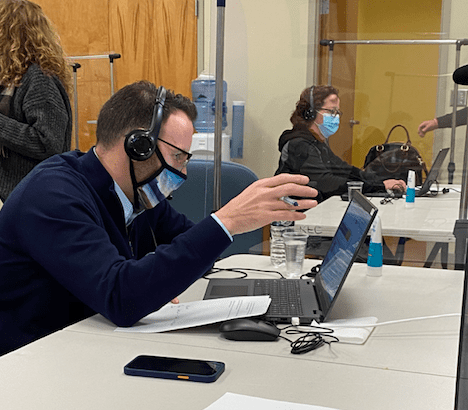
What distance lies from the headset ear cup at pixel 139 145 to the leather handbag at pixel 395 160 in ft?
5.28

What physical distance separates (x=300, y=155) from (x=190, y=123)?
135 cm

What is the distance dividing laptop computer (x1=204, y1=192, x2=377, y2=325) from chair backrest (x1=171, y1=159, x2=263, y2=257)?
81 cm

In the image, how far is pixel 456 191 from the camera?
2.40 metres

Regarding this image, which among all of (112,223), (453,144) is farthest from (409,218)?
(112,223)

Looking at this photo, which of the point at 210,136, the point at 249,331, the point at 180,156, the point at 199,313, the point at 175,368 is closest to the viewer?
the point at 175,368

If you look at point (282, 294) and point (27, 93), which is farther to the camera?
point (27, 93)

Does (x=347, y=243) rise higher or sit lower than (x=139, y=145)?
lower

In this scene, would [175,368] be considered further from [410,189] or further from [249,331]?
[410,189]

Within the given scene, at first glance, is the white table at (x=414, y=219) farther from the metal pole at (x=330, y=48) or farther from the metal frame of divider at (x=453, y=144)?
the metal pole at (x=330, y=48)

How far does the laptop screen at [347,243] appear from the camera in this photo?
1.16 m

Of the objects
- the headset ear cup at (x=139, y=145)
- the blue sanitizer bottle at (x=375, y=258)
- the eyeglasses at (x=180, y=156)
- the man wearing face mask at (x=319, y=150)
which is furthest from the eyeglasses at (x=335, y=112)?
the headset ear cup at (x=139, y=145)

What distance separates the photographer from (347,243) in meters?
1.26

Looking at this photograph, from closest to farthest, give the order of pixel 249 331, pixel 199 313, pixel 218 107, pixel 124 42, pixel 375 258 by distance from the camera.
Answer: pixel 249 331 < pixel 199 313 < pixel 375 258 < pixel 218 107 < pixel 124 42

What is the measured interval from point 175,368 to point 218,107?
1368 millimetres
